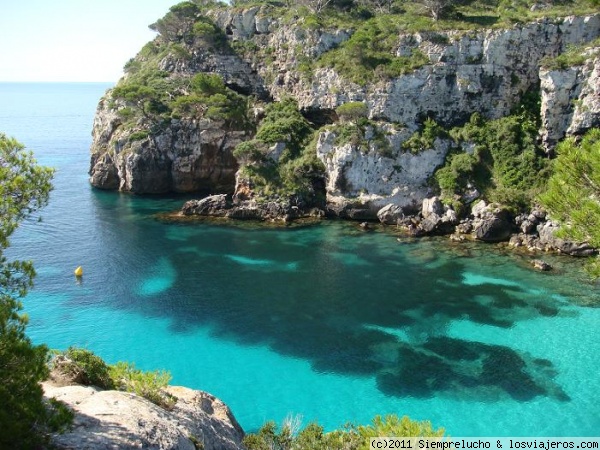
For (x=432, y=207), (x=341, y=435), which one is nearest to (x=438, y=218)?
(x=432, y=207)

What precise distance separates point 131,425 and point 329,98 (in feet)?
159

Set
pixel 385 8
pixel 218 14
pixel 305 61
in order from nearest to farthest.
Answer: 1. pixel 305 61
2. pixel 385 8
3. pixel 218 14

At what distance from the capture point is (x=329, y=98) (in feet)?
182

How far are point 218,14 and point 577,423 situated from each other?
69921 millimetres

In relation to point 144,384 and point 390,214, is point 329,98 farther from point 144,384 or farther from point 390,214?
point 144,384

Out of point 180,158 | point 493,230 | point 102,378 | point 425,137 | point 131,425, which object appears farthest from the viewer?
point 180,158

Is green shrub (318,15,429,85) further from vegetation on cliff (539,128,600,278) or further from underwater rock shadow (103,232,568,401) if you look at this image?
vegetation on cliff (539,128,600,278)

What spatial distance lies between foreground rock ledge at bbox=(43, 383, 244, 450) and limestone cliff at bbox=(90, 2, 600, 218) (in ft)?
120

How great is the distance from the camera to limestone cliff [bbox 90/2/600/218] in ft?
162

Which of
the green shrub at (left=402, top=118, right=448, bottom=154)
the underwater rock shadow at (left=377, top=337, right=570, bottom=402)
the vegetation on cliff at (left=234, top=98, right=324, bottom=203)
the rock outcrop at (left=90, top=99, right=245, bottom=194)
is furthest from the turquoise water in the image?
the rock outcrop at (left=90, top=99, right=245, bottom=194)

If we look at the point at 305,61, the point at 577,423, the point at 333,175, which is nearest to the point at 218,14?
the point at 305,61

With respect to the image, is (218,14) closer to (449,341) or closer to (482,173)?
(482,173)

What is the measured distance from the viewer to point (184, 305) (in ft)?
106

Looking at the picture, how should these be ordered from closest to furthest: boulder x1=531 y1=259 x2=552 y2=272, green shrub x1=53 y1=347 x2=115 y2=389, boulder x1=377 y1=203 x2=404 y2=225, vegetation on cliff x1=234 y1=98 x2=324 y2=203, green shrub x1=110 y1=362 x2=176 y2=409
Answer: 1. green shrub x1=110 y1=362 x2=176 y2=409
2. green shrub x1=53 y1=347 x2=115 y2=389
3. boulder x1=531 y1=259 x2=552 y2=272
4. boulder x1=377 y1=203 x2=404 y2=225
5. vegetation on cliff x1=234 y1=98 x2=324 y2=203
